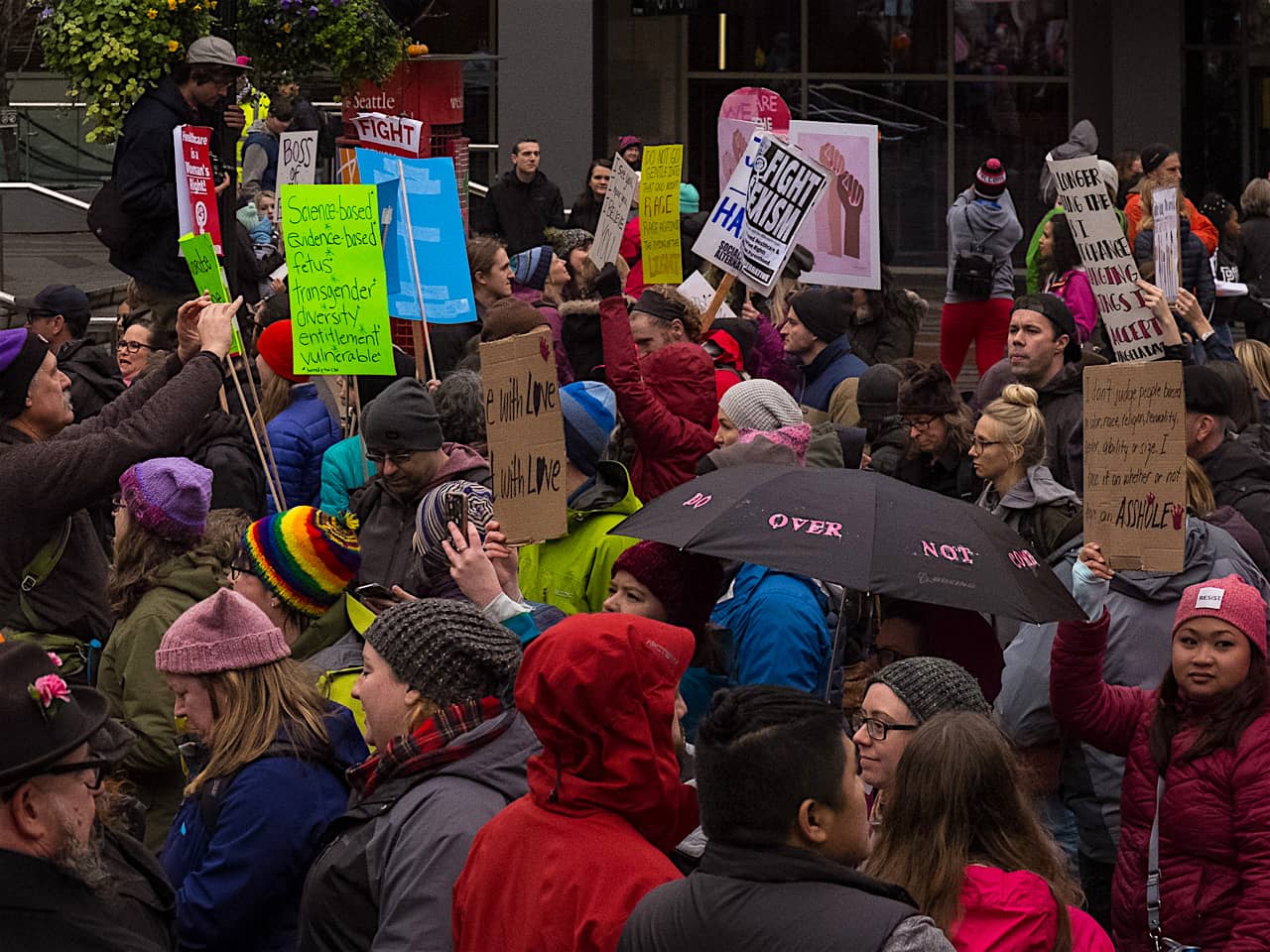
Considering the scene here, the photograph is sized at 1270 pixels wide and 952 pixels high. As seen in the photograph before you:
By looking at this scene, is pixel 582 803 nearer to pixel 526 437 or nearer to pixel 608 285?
pixel 526 437

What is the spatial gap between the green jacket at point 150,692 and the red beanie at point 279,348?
231cm

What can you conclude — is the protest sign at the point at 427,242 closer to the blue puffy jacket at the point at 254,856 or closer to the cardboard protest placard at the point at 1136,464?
the cardboard protest placard at the point at 1136,464

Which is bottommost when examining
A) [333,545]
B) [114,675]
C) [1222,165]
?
[114,675]

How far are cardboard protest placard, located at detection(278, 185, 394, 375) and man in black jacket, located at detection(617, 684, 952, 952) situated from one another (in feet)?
12.9

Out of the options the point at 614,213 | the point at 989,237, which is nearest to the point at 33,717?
the point at 614,213

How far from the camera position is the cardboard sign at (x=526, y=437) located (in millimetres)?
4887

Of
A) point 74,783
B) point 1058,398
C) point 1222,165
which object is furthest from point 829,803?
point 1222,165

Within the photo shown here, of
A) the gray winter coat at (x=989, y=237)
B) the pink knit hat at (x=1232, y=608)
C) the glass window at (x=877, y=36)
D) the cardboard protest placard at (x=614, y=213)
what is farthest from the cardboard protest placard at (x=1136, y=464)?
the glass window at (x=877, y=36)

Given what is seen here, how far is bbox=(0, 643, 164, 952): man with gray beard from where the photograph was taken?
2.77 m

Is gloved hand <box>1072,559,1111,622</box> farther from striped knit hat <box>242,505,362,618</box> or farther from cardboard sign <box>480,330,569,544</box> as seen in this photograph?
striped knit hat <box>242,505,362,618</box>

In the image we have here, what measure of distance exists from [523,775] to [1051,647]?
1781 millimetres

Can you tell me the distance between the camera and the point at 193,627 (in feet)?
13.6

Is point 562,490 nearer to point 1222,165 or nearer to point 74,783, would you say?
point 74,783

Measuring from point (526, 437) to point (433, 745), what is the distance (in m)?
1.51
